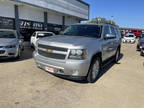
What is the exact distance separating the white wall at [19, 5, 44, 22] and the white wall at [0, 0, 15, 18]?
0.94 metres

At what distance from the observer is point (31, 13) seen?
1298 centimetres

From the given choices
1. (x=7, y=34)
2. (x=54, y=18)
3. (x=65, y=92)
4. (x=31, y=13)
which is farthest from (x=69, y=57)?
(x=54, y=18)

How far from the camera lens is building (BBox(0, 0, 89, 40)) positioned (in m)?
10.7

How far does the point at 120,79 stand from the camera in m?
4.44

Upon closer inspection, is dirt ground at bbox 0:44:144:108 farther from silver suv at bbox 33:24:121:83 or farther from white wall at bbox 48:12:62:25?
white wall at bbox 48:12:62:25

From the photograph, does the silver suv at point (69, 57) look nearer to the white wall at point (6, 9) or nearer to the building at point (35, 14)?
the building at point (35, 14)

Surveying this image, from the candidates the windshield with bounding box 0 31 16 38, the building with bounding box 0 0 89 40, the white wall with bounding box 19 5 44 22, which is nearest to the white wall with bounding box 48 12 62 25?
the building with bounding box 0 0 89 40

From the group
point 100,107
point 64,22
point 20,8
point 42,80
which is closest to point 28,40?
point 20,8

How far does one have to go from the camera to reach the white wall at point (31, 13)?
1193 centimetres

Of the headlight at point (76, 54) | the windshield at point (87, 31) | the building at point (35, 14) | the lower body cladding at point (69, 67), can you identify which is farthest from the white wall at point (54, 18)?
the headlight at point (76, 54)

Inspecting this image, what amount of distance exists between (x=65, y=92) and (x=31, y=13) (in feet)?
38.6

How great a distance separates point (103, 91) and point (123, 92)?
1.88 ft

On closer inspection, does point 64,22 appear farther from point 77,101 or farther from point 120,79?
point 77,101

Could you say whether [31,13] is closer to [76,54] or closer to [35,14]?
[35,14]
